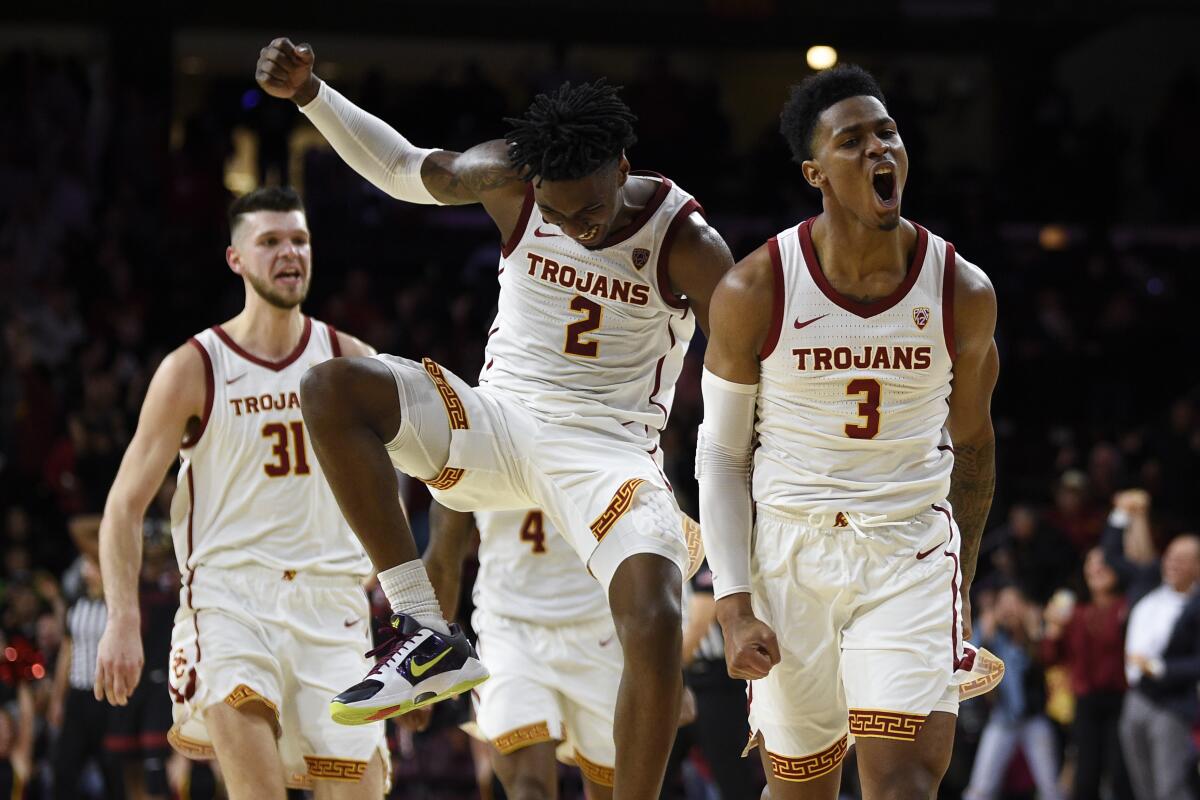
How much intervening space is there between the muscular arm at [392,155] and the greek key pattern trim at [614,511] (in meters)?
1.00

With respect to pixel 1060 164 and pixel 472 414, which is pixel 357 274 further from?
pixel 472 414

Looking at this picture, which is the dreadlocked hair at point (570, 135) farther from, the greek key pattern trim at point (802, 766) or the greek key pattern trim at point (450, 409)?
the greek key pattern trim at point (802, 766)

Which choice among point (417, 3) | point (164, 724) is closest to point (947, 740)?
point (164, 724)

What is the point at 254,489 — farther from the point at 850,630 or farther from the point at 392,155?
the point at 850,630

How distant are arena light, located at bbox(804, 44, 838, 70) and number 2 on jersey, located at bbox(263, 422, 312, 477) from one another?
44.1 feet

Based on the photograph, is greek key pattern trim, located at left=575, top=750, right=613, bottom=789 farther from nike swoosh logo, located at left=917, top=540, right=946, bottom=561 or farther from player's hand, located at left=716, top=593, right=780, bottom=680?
nike swoosh logo, located at left=917, top=540, right=946, bottom=561

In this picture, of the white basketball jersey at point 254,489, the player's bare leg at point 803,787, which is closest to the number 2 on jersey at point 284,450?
the white basketball jersey at point 254,489

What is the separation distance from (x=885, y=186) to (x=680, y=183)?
1190 centimetres

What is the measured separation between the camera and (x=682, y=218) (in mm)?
5328

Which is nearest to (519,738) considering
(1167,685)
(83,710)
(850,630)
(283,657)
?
(283,657)

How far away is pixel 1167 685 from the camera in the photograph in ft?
35.2

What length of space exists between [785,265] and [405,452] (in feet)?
4.09

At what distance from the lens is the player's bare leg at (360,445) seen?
4.82 meters

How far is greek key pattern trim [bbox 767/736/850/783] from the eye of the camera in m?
4.84
